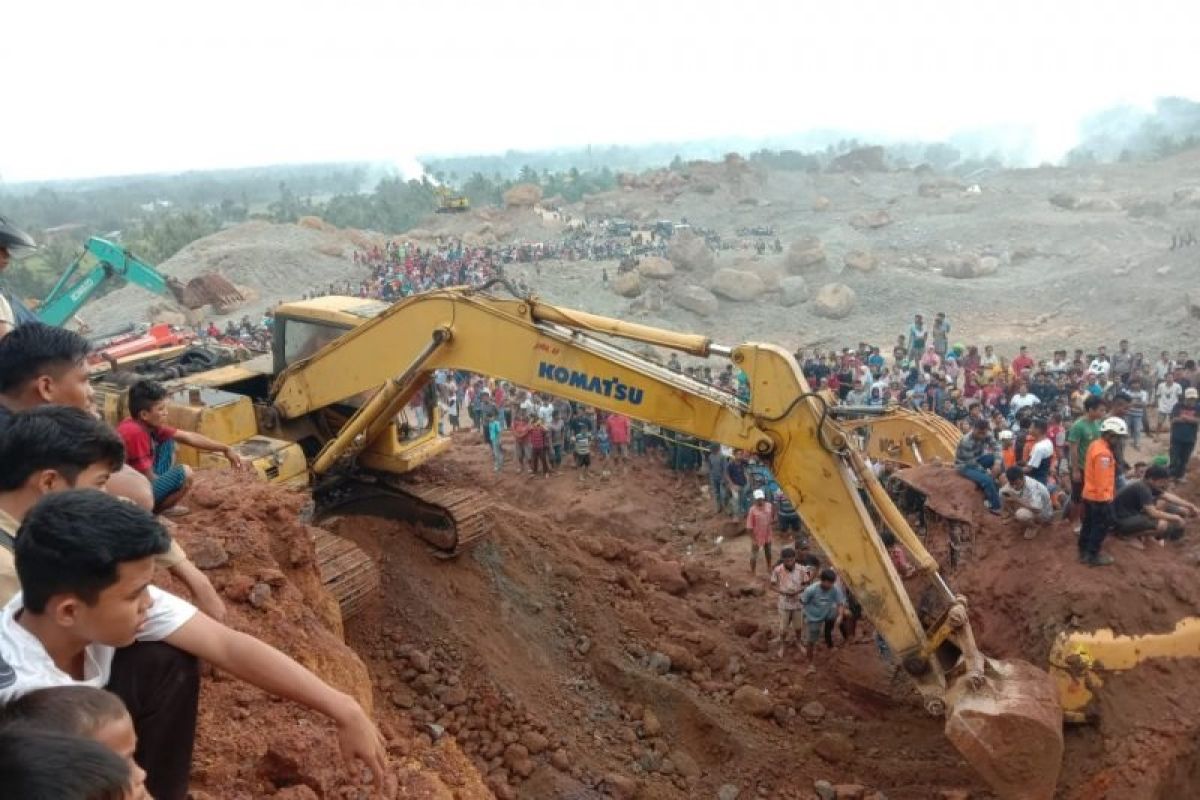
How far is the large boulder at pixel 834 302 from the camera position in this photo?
28.8 meters

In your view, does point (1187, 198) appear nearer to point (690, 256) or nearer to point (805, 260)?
point (805, 260)

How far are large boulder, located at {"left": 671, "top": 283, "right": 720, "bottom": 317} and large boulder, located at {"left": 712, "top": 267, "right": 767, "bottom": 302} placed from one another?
881 mm

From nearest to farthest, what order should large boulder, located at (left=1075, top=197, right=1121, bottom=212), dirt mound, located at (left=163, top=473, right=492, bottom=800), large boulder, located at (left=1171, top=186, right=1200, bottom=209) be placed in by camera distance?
dirt mound, located at (left=163, top=473, right=492, bottom=800) < large boulder, located at (left=1171, top=186, right=1200, bottom=209) < large boulder, located at (left=1075, top=197, right=1121, bottom=212)

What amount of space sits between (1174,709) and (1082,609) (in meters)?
0.89

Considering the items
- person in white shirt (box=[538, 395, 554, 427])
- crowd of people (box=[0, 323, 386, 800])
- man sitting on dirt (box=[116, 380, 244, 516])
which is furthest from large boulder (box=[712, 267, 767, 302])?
crowd of people (box=[0, 323, 386, 800])

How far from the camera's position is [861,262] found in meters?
32.8

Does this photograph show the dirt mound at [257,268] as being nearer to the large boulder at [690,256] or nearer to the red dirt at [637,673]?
the large boulder at [690,256]

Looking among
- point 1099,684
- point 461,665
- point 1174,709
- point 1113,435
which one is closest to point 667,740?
point 461,665

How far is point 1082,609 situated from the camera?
719cm

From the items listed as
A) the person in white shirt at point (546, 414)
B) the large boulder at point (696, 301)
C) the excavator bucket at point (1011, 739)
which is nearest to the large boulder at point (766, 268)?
the large boulder at point (696, 301)

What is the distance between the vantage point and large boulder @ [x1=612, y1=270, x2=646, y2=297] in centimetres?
3091

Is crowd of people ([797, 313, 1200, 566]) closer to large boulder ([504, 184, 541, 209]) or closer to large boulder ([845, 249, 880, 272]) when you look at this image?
large boulder ([845, 249, 880, 272])

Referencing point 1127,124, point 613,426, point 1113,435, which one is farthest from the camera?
point 1127,124

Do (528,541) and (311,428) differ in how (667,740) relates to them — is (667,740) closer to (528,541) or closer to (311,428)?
(528,541)
